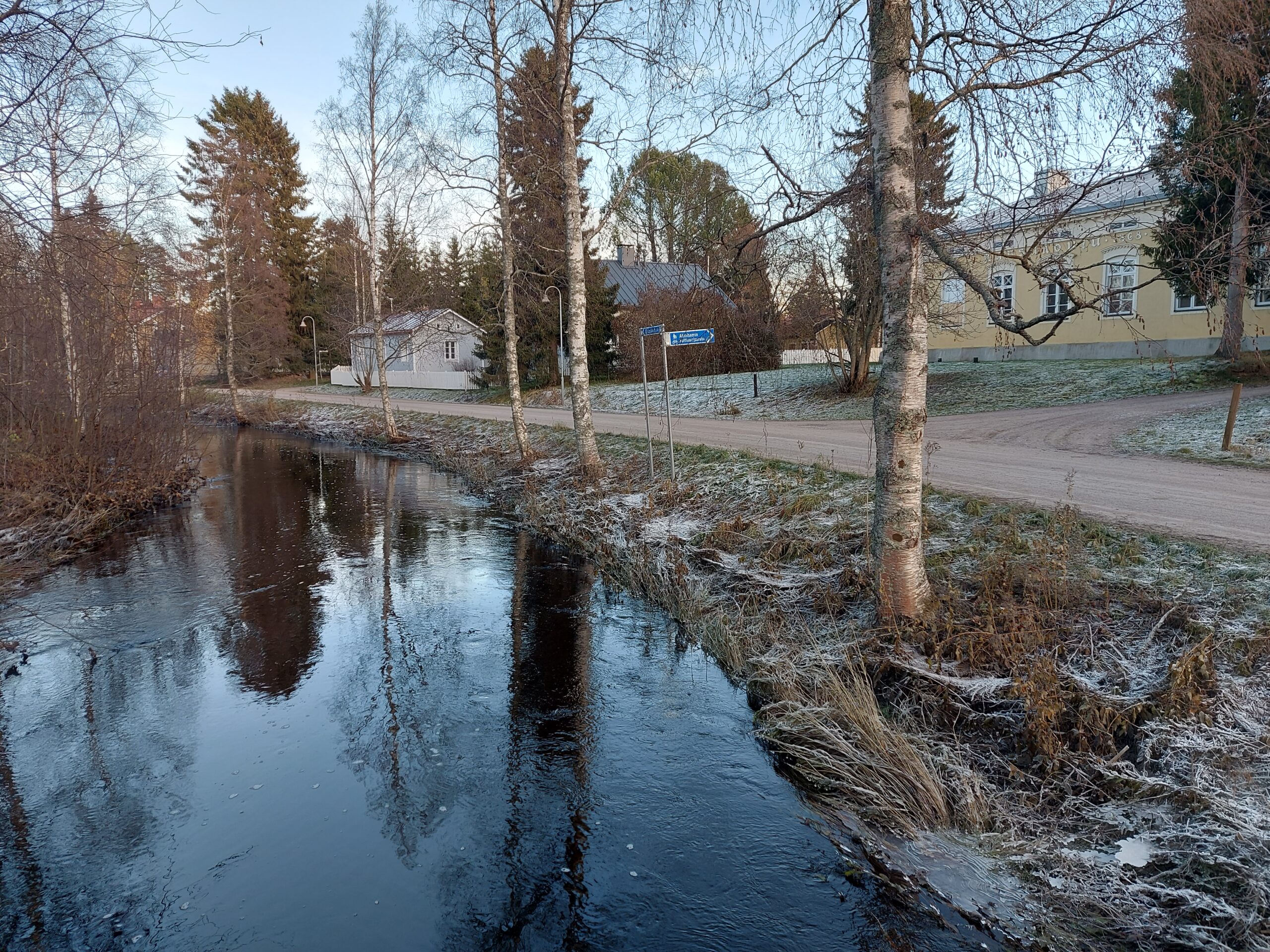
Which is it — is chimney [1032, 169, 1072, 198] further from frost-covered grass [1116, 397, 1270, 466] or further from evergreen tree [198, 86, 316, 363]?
evergreen tree [198, 86, 316, 363]

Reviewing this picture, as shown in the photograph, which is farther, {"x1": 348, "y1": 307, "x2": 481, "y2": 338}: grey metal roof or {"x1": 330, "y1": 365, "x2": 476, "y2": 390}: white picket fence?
{"x1": 330, "y1": 365, "x2": 476, "y2": 390}: white picket fence

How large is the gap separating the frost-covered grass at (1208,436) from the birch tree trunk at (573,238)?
894 centimetres

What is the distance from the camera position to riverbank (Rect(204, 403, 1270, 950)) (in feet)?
13.4

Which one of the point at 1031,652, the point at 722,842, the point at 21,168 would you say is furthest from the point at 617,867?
the point at 21,168

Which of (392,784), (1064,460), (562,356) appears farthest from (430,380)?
(392,784)

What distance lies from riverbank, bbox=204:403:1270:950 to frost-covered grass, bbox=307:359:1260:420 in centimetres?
1266

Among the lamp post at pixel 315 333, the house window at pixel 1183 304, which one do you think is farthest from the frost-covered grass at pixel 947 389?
the lamp post at pixel 315 333

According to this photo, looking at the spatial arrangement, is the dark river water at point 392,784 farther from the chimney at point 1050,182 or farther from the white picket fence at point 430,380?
the white picket fence at point 430,380

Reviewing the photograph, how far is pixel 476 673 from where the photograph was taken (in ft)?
23.7

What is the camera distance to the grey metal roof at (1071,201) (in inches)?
188

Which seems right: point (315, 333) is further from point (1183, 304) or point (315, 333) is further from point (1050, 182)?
point (1050, 182)

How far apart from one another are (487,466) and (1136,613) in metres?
14.4

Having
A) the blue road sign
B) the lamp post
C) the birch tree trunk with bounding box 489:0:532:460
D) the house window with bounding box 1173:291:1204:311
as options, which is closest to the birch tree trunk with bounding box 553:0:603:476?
the birch tree trunk with bounding box 489:0:532:460

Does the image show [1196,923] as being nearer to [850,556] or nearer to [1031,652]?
[1031,652]
